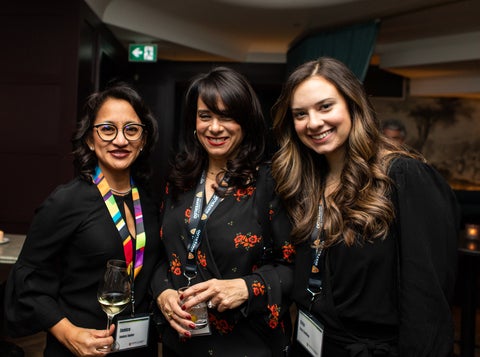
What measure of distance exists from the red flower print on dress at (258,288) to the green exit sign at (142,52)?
4.88 m

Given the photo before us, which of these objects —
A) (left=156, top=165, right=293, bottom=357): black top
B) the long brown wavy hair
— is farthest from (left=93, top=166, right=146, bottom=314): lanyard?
the long brown wavy hair

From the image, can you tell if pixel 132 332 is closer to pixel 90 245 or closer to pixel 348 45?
pixel 90 245

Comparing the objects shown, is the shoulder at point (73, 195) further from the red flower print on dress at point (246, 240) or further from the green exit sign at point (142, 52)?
the green exit sign at point (142, 52)

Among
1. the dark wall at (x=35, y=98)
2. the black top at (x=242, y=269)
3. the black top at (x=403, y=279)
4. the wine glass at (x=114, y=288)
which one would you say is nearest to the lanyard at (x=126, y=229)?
the black top at (x=242, y=269)

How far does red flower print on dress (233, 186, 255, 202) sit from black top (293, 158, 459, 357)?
1.27 ft

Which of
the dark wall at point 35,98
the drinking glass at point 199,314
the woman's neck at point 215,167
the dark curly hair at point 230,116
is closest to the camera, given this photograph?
the drinking glass at point 199,314

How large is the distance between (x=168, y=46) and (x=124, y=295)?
5.51 metres

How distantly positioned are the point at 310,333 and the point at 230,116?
0.84 m

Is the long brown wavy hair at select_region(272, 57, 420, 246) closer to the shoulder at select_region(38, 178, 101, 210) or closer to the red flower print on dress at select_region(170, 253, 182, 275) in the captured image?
the red flower print on dress at select_region(170, 253, 182, 275)

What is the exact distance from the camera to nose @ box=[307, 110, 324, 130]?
1.38 metres

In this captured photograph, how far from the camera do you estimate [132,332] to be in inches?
58.5

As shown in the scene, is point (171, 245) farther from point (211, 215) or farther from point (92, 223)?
point (92, 223)

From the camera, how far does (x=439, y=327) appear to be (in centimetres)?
123

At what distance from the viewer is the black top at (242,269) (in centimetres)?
148
